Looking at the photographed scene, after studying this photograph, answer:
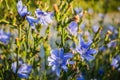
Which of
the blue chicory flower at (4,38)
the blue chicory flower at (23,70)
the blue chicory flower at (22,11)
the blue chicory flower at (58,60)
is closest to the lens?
the blue chicory flower at (58,60)

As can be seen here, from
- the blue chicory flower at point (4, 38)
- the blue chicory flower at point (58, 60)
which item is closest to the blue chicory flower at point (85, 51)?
the blue chicory flower at point (58, 60)

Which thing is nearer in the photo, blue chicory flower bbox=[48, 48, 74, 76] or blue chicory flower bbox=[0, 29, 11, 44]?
blue chicory flower bbox=[48, 48, 74, 76]

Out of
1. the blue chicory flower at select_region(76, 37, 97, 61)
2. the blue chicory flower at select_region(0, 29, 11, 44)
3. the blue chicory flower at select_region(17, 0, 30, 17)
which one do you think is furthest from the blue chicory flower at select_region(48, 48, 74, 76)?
the blue chicory flower at select_region(0, 29, 11, 44)

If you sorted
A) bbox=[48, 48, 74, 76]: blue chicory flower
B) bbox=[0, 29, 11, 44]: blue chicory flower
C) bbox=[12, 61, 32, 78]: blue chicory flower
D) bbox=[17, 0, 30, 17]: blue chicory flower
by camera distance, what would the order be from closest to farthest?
bbox=[48, 48, 74, 76]: blue chicory flower, bbox=[17, 0, 30, 17]: blue chicory flower, bbox=[12, 61, 32, 78]: blue chicory flower, bbox=[0, 29, 11, 44]: blue chicory flower

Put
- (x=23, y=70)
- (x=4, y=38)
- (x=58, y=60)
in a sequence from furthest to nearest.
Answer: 1. (x=4, y=38)
2. (x=23, y=70)
3. (x=58, y=60)

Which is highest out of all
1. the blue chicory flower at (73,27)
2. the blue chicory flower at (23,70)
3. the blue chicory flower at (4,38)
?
the blue chicory flower at (4,38)

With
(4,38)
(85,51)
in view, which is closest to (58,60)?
(85,51)

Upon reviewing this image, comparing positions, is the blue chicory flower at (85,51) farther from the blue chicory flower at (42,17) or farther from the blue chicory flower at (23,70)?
the blue chicory flower at (23,70)

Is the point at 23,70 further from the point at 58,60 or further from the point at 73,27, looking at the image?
the point at 73,27

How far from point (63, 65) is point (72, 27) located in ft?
0.83

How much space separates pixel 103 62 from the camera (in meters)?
4.02

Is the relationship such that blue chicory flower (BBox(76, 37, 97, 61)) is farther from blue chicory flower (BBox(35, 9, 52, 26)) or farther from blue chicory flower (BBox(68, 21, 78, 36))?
blue chicory flower (BBox(35, 9, 52, 26))

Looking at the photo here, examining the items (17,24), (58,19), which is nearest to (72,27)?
(58,19)

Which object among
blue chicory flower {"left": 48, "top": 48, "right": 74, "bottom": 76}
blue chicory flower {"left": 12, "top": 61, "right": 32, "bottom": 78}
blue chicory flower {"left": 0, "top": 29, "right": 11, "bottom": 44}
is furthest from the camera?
blue chicory flower {"left": 0, "top": 29, "right": 11, "bottom": 44}
